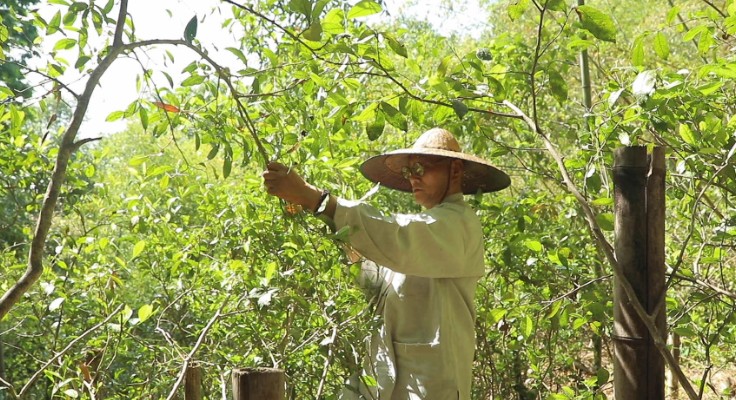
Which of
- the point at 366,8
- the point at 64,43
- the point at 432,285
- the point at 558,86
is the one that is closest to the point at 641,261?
the point at 558,86

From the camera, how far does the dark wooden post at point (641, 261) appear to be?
2.22 meters

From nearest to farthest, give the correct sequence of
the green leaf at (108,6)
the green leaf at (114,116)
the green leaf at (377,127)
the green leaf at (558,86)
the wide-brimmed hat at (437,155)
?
the green leaf at (108,6) < the green leaf at (114,116) < the green leaf at (377,127) < the green leaf at (558,86) < the wide-brimmed hat at (437,155)

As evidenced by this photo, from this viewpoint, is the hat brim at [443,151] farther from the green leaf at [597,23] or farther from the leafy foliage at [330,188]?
the green leaf at [597,23]

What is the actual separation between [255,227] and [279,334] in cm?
44

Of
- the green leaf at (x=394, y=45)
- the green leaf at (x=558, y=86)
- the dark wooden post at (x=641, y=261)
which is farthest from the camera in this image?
the green leaf at (x=558, y=86)

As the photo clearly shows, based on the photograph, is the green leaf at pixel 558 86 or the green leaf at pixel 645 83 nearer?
the green leaf at pixel 645 83

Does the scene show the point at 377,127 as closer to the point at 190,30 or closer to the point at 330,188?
the point at 190,30

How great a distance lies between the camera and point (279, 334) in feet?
10.6

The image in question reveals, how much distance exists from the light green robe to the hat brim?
16 centimetres

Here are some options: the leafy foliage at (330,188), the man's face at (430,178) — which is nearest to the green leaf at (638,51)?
the leafy foliage at (330,188)

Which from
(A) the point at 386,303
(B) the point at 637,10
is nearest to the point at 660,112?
(A) the point at 386,303

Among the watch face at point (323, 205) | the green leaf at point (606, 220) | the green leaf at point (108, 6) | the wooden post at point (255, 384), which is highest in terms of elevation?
the green leaf at point (606, 220)

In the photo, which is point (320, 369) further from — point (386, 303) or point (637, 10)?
point (637, 10)

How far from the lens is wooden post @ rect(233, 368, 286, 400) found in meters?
1.96
